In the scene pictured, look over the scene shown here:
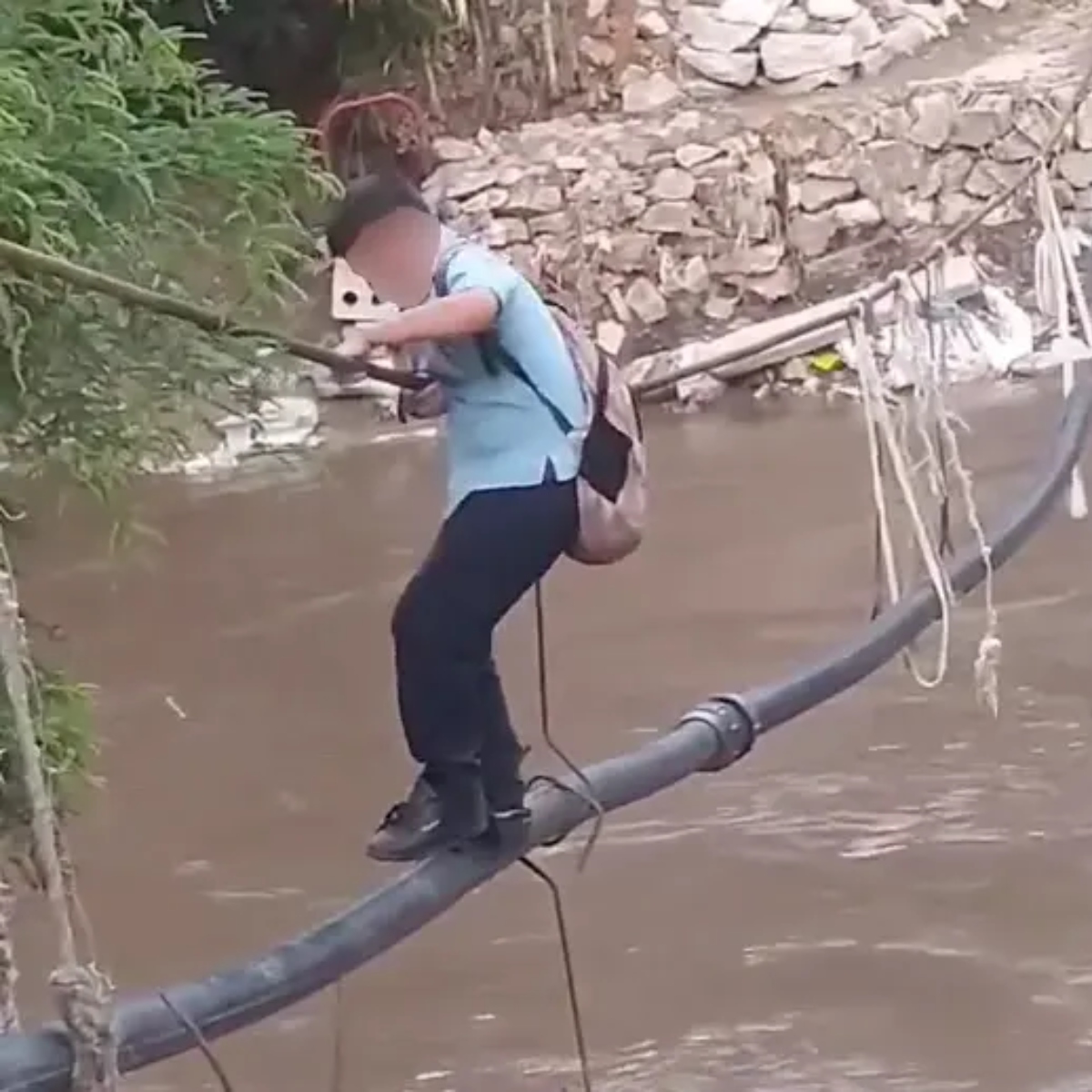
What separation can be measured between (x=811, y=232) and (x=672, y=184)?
47 centimetres

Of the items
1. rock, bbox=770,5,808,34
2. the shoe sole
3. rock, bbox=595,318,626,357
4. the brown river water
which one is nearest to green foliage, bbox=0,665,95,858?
the shoe sole

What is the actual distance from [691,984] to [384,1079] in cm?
44

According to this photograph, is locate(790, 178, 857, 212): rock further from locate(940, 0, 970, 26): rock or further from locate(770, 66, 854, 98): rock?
locate(940, 0, 970, 26): rock

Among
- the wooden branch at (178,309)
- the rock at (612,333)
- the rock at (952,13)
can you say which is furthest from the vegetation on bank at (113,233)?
the rock at (952,13)

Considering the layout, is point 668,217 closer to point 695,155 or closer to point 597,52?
point 695,155

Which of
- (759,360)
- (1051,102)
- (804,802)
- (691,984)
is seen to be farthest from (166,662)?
(1051,102)

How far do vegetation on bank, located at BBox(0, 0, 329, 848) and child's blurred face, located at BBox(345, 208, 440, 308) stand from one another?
0.35 m

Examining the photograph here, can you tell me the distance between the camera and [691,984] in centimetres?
310

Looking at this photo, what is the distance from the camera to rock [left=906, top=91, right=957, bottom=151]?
24.2 ft

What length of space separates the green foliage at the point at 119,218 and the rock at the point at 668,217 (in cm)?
508

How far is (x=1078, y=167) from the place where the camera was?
7.40m

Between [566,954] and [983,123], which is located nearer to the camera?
[566,954]

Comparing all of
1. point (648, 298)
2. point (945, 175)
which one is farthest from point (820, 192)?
point (648, 298)

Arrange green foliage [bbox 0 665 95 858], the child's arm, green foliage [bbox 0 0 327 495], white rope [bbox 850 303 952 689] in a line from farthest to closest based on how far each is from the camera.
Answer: white rope [bbox 850 303 952 689]
green foliage [bbox 0 665 95 858]
green foliage [bbox 0 0 327 495]
the child's arm
